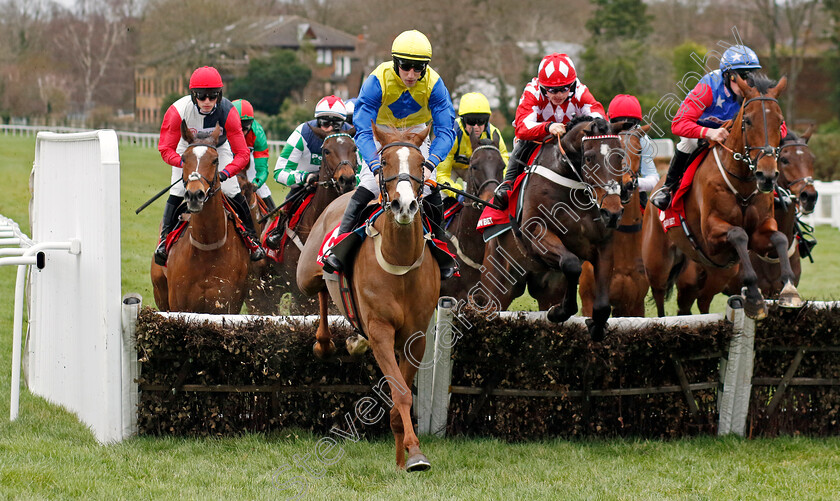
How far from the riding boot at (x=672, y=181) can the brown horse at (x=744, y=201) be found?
0.19 meters

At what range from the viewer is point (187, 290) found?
675 centimetres

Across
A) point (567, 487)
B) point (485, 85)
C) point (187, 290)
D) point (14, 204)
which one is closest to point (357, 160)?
point (187, 290)

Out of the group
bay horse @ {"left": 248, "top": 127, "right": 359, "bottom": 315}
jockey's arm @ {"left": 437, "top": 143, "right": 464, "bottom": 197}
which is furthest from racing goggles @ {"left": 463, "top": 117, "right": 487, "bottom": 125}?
bay horse @ {"left": 248, "top": 127, "right": 359, "bottom": 315}

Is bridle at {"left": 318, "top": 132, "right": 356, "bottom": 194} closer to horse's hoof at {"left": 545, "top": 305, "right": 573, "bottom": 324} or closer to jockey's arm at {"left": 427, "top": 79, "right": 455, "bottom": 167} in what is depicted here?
jockey's arm at {"left": 427, "top": 79, "right": 455, "bottom": 167}

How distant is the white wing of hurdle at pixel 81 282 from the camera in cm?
539

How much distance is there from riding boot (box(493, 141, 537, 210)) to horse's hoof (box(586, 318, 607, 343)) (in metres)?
1.17

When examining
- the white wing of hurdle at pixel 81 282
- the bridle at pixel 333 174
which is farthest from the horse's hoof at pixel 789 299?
the white wing of hurdle at pixel 81 282

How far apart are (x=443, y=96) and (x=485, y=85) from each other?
101ft

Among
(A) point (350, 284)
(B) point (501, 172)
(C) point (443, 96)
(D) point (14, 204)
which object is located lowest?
(D) point (14, 204)

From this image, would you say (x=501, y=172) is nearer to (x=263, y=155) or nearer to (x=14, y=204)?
(x=263, y=155)

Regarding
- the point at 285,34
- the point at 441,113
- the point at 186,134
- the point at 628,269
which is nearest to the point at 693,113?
the point at 628,269

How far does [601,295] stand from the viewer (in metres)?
5.58

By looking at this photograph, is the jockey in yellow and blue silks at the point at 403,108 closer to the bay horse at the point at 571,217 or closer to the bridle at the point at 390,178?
the bridle at the point at 390,178

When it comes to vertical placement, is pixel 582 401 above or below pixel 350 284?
below
